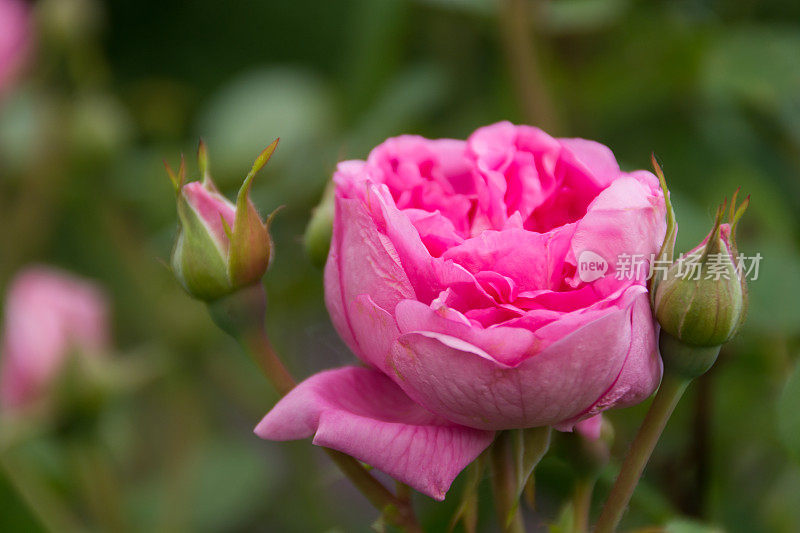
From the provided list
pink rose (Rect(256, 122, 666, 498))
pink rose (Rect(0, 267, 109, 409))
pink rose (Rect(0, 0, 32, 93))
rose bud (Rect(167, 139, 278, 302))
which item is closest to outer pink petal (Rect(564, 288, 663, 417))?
pink rose (Rect(256, 122, 666, 498))

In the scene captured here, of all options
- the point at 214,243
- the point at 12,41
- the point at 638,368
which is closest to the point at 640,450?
the point at 638,368

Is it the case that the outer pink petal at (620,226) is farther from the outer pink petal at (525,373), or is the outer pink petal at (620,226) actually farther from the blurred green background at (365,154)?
the blurred green background at (365,154)

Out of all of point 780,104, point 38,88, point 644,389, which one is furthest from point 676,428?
point 38,88

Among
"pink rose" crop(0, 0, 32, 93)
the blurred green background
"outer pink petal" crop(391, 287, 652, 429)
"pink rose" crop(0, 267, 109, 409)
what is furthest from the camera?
"pink rose" crop(0, 0, 32, 93)

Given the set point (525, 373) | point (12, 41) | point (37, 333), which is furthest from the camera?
point (12, 41)

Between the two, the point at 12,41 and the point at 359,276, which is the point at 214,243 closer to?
the point at 359,276

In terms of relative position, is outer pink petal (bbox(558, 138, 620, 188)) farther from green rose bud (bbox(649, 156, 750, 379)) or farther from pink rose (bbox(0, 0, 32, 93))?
pink rose (bbox(0, 0, 32, 93))

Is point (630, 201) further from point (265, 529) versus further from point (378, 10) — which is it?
point (265, 529)
